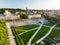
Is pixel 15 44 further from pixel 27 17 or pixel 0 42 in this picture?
pixel 27 17

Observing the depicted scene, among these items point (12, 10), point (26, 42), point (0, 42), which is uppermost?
point (0, 42)

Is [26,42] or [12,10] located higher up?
[26,42]

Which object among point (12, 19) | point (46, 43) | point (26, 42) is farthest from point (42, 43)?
point (12, 19)

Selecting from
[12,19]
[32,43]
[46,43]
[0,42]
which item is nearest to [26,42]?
[32,43]

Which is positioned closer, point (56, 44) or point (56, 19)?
point (56, 44)

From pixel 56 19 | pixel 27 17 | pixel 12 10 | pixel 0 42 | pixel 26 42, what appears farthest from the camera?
pixel 12 10

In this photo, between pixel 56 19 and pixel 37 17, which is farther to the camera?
pixel 37 17

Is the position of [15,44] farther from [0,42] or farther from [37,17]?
[37,17]

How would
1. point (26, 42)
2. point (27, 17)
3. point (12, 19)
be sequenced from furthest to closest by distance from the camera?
point (27, 17) < point (12, 19) < point (26, 42)

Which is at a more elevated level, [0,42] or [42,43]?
[0,42]
